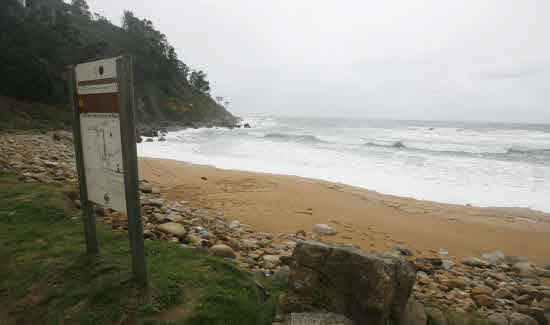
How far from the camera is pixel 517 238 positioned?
634 centimetres

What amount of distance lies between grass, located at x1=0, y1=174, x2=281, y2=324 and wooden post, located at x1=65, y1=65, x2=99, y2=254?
20cm

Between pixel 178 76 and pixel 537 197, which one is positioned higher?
pixel 178 76

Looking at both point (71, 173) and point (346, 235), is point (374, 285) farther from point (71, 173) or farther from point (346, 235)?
point (71, 173)

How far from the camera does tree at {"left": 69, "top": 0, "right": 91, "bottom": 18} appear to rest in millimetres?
67169

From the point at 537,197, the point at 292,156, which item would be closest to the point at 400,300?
the point at 537,197

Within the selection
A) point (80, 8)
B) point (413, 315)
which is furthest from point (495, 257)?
point (80, 8)

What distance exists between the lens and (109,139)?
2.39 m

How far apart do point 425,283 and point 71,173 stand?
8.02 meters

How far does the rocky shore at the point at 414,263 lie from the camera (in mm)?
3199

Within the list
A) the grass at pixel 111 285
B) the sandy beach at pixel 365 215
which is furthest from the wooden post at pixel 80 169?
the sandy beach at pixel 365 215

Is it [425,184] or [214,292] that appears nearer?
[214,292]

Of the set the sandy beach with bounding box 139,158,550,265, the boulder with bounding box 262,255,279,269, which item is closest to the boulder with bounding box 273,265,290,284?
the boulder with bounding box 262,255,279,269

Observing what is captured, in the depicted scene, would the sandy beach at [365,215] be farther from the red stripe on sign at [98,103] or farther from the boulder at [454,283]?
the red stripe on sign at [98,103]

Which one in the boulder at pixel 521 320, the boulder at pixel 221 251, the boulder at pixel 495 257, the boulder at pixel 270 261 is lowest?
the boulder at pixel 495 257
